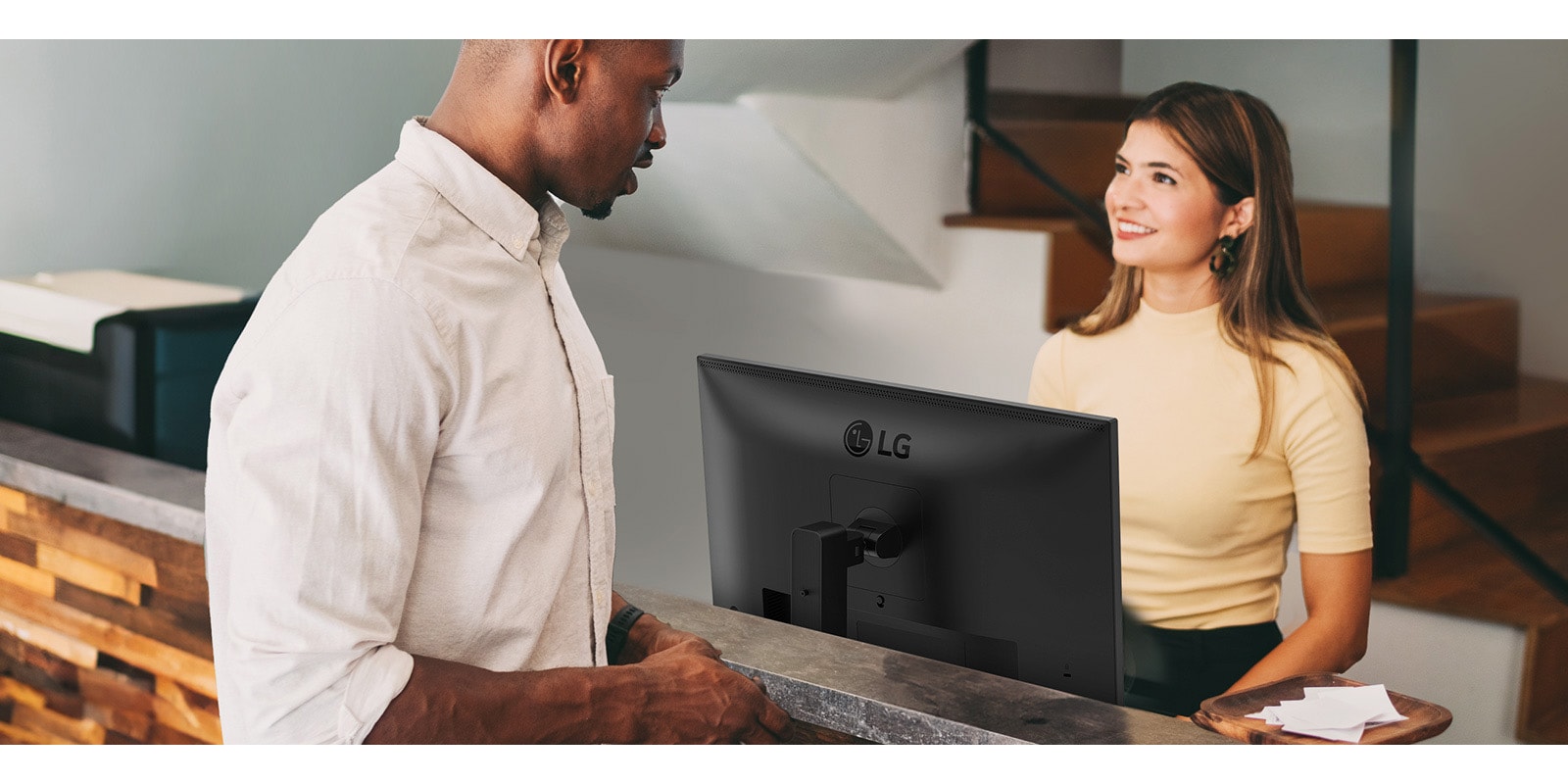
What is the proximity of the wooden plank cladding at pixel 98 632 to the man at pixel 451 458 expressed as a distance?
1.69m

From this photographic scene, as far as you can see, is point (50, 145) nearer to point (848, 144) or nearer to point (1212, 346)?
point (848, 144)

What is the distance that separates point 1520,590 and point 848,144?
1.75 m

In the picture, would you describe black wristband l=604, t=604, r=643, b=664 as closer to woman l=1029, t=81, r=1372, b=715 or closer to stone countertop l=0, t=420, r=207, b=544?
woman l=1029, t=81, r=1372, b=715

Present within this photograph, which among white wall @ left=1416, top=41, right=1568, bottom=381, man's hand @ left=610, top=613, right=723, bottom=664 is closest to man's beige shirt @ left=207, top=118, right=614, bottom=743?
man's hand @ left=610, top=613, right=723, bottom=664

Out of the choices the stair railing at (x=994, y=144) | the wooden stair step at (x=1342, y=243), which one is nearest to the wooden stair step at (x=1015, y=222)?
the stair railing at (x=994, y=144)

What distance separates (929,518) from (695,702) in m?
0.34

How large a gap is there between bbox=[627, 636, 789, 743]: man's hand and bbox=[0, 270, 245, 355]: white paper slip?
6.71ft

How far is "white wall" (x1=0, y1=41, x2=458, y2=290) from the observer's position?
8.43ft

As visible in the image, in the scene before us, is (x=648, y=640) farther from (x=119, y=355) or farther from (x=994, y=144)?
(x=994, y=144)

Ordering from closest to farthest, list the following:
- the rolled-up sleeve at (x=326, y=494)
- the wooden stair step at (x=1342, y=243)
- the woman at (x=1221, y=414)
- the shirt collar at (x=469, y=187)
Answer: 1. the rolled-up sleeve at (x=326, y=494)
2. the shirt collar at (x=469, y=187)
3. the woman at (x=1221, y=414)
4. the wooden stair step at (x=1342, y=243)

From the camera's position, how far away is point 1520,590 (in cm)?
267

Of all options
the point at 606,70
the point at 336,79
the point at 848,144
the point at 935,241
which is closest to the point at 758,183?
the point at 848,144

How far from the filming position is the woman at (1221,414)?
1.99 m

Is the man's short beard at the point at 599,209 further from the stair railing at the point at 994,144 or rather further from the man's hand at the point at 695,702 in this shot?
the stair railing at the point at 994,144
